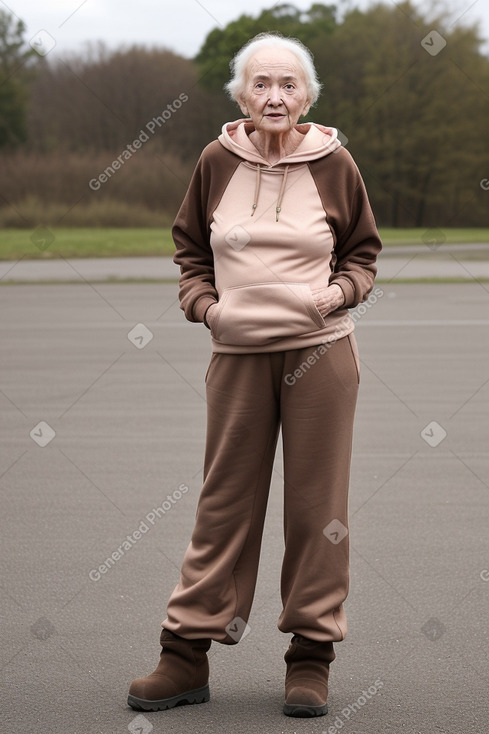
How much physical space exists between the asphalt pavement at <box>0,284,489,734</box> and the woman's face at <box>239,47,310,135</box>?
175cm

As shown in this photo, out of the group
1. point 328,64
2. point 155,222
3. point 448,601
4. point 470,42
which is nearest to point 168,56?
point 328,64

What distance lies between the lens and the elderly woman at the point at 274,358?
3543mm

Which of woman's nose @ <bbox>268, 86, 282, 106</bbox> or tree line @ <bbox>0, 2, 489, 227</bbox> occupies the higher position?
woman's nose @ <bbox>268, 86, 282, 106</bbox>

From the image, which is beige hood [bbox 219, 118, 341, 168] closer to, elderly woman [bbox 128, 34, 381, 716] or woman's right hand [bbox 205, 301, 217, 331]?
elderly woman [bbox 128, 34, 381, 716]

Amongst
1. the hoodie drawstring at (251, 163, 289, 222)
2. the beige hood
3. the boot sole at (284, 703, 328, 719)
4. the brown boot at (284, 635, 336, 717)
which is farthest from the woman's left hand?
the boot sole at (284, 703, 328, 719)

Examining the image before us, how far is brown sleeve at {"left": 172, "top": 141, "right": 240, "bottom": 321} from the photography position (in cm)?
363

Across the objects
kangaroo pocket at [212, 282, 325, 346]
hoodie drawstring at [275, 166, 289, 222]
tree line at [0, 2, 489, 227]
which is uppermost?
hoodie drawstring at [275, 166, 289, 222]

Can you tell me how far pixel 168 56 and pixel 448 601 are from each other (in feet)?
231

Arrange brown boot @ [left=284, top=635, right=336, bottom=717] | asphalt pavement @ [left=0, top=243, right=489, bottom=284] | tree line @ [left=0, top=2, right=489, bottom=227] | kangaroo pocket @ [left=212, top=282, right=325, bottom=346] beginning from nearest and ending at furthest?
kangaroo pocket @ [left=212, top=282, right=325, bottom=346] < brown boot @ [left=284, top=635, right=336, bottom=717] < asphalt pavement @ [left=0, top=243, right=489, bottom=284] < tree line @ [left=0, top=2, right=489, bottom=227]

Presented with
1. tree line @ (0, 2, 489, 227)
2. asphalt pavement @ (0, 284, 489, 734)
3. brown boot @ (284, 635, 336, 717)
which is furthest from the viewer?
tree line @ (0, 2, 489, 227)

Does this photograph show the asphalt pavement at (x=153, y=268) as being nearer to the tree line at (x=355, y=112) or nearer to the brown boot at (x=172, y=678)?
the brown boot at (x=172, y=678)

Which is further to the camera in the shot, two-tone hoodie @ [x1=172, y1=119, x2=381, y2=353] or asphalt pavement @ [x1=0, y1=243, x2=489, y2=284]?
asphalt pavement @ [x1=0, y1=243, x2=489, y2=284]

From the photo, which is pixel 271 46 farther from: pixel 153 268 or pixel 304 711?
pixel 153 268

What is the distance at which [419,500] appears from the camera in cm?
637
